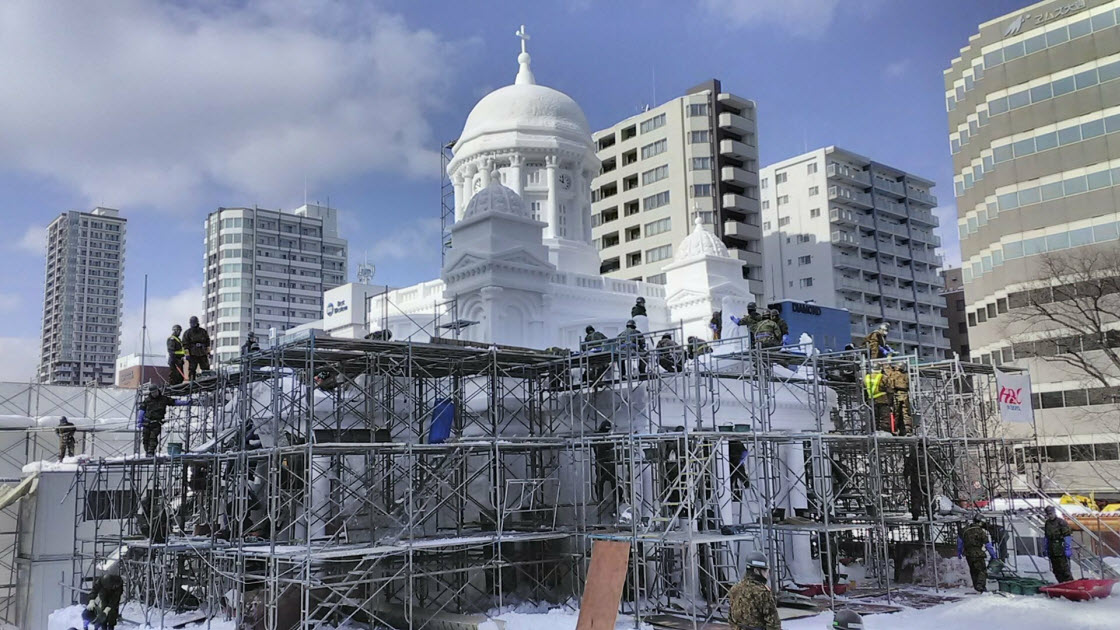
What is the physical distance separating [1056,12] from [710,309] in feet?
92.7

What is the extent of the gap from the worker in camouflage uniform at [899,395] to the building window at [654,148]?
54.7 meters

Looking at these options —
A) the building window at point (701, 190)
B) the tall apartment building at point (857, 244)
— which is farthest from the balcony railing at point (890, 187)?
the building window at point (701, 190)

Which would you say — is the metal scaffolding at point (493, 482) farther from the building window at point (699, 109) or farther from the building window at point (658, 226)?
the building window at point (699, 109)

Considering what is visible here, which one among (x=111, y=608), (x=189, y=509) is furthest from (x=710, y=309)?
(x=111, y=608)

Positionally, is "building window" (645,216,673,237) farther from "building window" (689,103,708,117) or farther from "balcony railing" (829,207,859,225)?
"balcony railing" (829,207,859,225)

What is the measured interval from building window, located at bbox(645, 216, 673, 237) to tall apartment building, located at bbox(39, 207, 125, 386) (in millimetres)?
80266

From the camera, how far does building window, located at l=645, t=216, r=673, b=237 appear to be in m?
74.9

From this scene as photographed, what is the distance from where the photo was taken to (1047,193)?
169ft

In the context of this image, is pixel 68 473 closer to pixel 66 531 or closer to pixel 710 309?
pixel 66 531

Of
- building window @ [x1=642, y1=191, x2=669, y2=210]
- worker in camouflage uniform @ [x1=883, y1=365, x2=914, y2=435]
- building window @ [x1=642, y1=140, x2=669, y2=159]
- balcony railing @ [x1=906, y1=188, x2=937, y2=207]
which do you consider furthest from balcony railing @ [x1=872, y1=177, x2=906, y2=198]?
worker in camouflage uniform @ [x1=883, y1=365, x2=914, y2=435]

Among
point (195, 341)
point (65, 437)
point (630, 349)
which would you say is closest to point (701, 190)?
point (65, 437)

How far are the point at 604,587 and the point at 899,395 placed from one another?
9.67 metres

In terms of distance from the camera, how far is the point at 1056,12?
5234 centimetres

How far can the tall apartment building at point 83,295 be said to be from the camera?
123 meters
